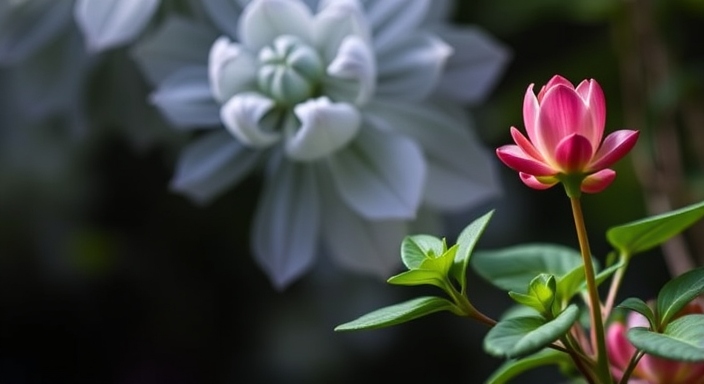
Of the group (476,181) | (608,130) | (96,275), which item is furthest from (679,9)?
(96,275)

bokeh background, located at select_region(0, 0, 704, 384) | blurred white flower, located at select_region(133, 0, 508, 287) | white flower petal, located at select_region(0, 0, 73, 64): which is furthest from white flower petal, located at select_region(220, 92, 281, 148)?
bokeh background, located at select_region(0, 0, 704, 384)

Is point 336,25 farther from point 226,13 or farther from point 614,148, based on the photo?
point 614,148

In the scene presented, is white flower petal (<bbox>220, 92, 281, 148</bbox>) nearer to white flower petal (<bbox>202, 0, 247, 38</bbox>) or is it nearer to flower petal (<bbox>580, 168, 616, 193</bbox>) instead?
white flower petal (<bbox>202, 0, 247, 38</bbox>)

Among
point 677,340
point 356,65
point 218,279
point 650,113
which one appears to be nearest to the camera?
point 677,340

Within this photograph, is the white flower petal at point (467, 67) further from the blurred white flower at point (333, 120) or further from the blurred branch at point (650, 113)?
the blurred branch at point (650, 113)

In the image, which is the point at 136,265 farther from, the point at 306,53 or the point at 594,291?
the point at 594,291

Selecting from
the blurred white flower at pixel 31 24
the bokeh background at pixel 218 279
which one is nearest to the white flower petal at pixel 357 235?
the blurred white flower at pixel 31 24

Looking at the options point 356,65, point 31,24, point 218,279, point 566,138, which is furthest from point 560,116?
point 218,279

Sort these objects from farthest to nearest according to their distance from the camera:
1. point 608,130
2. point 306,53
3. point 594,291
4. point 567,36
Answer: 1. point 567,36
2. point 608,130
3. point 306,53
4. point 594,291
